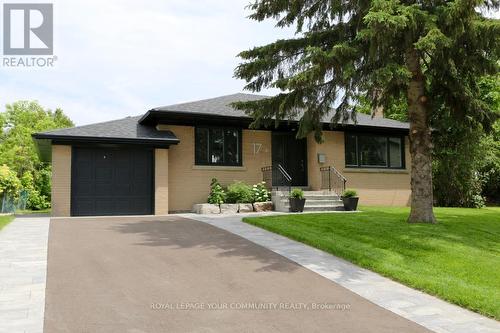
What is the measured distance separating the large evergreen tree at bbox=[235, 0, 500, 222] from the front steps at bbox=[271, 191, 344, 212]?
361 centimetres

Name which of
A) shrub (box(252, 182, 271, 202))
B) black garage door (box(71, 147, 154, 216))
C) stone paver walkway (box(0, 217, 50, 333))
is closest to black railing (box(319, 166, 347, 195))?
shrub (box(252, 182, 271, 202))

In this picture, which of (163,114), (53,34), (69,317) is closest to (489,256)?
(69,317)

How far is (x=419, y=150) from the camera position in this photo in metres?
11.6

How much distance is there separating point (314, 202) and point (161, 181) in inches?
223

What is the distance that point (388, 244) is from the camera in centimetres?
911

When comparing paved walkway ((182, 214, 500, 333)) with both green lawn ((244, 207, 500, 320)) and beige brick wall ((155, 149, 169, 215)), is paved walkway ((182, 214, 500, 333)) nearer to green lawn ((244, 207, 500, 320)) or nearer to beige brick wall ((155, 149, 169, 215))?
green lawn ((244, 207, 500, 320))

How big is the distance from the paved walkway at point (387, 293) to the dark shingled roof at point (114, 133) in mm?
7129

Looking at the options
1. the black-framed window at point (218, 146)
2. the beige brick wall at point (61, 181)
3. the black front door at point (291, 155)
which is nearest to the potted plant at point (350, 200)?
the black front door at point (291, 155)

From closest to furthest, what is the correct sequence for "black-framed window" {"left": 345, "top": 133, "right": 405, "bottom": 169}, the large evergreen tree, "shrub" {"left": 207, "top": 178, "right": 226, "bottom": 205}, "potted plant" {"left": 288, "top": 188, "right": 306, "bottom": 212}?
the large evergreen tree, "potted plant" {"left": 288, "top": 188, "right": 306, "bottom": 212}, "shrub" {"left": 207, "top": 178, "right": 226, "bottom": 205}, "black-framed window" {"left": 345, "top": 133, "right": 405, "bottom": 169}

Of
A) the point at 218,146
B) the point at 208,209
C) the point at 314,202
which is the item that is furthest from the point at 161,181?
the point at 314,202

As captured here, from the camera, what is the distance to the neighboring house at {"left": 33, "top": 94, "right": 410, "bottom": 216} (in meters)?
15.0

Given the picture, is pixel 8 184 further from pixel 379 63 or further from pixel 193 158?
pixel 379 63

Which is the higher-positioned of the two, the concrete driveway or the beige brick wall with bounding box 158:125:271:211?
the beige brick wall with bounding box 158:125:271:211

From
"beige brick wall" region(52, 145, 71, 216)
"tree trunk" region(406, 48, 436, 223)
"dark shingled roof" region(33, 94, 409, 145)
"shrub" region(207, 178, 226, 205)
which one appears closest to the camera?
"tree trunk" region(406, 48, 436, 223)
